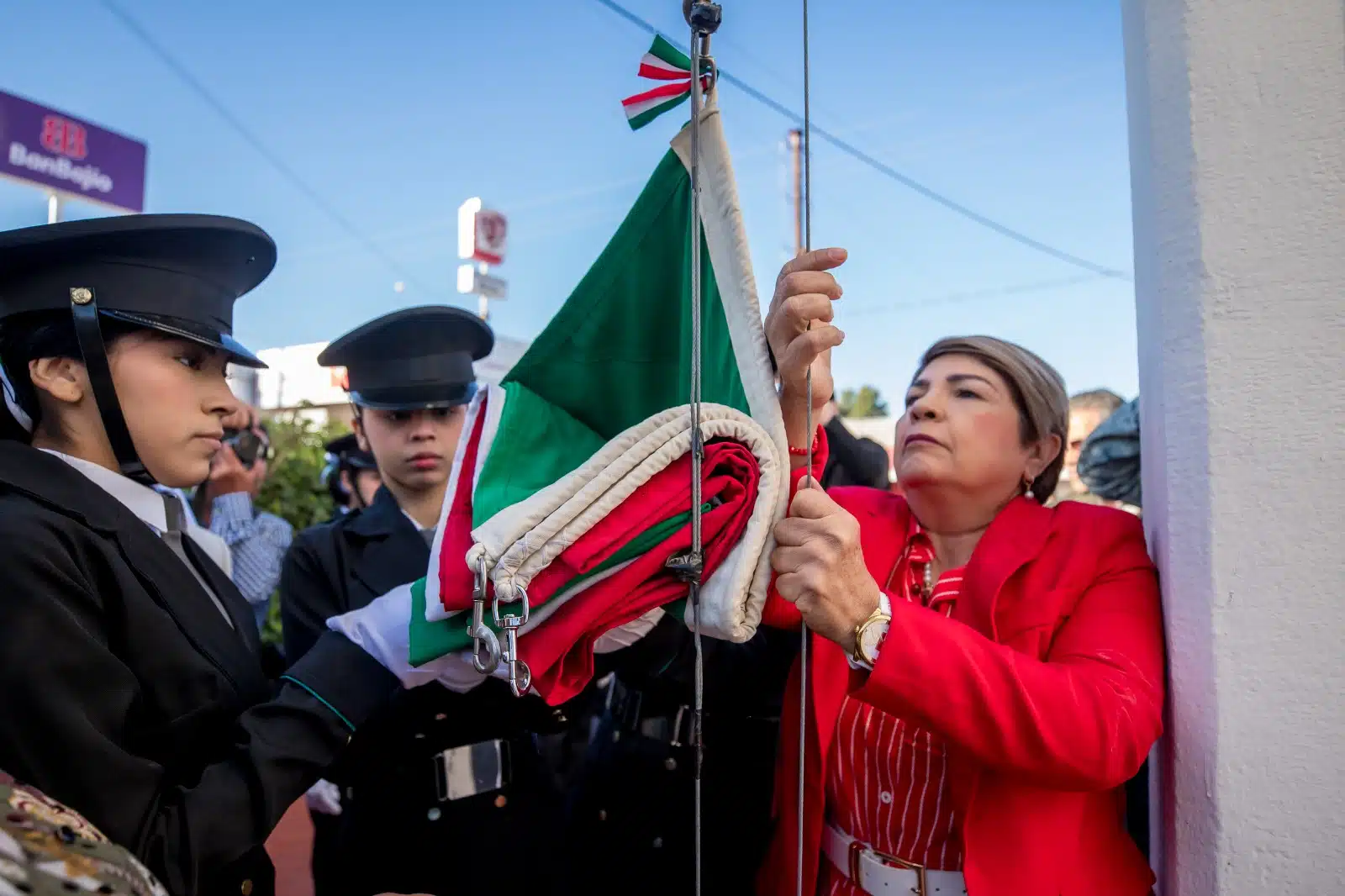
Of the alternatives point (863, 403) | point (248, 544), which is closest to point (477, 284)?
point (248, 544)

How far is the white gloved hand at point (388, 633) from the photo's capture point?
148cm

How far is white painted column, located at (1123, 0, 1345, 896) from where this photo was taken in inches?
49.8

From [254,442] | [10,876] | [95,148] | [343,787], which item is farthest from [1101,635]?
[95,148]

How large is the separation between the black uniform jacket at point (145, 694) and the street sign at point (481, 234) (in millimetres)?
12669

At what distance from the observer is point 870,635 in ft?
4.11

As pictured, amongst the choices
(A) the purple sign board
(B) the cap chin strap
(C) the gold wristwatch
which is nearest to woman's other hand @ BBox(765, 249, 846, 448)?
(C) the gold wristwatch

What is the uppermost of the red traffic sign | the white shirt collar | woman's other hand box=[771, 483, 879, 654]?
the red traffic sign

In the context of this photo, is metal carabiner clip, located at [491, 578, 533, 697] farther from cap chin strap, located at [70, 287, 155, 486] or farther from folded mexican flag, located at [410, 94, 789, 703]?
cap chin strap, located at [70, 287, 155, 486]

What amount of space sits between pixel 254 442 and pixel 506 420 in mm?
3821

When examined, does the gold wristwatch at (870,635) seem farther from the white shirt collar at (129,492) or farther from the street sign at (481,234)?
the street sign at (481,234)

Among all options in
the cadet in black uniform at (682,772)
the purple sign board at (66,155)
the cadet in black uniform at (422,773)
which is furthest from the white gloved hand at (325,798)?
the purple sign board at (66,155)

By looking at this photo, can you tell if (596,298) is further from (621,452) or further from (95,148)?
(95,148)

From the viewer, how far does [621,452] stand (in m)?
1.28

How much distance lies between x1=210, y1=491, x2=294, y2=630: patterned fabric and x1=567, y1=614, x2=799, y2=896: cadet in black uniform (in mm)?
2714
